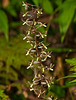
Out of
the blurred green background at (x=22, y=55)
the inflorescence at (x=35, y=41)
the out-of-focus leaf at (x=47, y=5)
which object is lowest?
the inflorescence at (x=35, y=41)

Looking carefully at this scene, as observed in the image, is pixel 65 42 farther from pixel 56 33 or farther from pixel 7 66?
pixel 7 66

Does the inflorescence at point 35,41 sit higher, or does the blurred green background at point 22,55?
the blurred green background at point 22,55

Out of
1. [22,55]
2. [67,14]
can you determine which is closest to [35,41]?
[67,14]

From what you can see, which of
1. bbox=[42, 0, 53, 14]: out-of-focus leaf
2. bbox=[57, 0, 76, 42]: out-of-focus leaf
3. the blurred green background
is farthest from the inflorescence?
bbox=[42, 0, 53, 14]: out-of-focus leaf

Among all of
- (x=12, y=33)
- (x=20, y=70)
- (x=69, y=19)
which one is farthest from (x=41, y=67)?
(x=12, y=33)

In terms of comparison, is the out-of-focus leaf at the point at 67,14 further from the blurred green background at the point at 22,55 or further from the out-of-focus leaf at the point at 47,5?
the out-of-focus leaf at the point at 47,5

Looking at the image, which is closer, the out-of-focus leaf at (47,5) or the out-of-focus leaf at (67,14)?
the out-of-focus leaf at (67,14)

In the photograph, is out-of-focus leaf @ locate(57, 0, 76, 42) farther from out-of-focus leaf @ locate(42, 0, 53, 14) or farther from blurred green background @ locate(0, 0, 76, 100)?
out-of-focus leaf @ locate(42, 0, 53, 14)

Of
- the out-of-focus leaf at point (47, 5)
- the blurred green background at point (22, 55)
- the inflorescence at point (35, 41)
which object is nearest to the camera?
the inflorescence at point (35, 41)

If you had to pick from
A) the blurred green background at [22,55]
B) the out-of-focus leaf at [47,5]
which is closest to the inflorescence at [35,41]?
the blurred green background at [22,55]

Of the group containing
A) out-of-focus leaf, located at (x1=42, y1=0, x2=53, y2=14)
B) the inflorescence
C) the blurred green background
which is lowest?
the inflorescence

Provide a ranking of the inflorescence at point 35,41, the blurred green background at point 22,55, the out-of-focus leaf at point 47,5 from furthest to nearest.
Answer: the out-of-focus leaf at point 47,5
the blurred green background at point 22,55
the inflorescence at point 35,41
